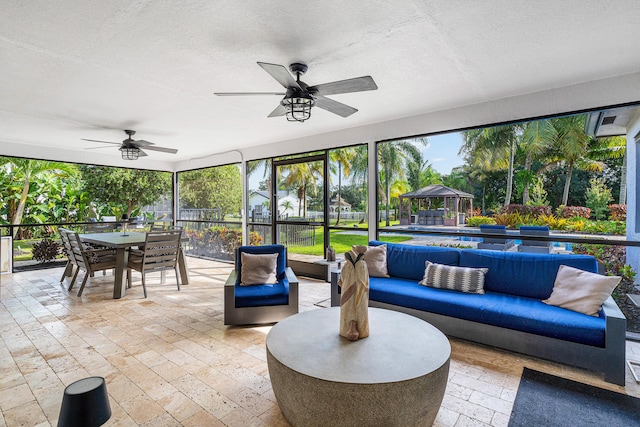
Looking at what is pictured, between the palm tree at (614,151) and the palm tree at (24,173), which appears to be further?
the palm tree at (24,173)

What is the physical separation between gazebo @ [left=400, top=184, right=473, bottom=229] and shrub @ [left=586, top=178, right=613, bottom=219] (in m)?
1.25

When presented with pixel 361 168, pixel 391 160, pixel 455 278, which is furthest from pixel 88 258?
pixel 455 278

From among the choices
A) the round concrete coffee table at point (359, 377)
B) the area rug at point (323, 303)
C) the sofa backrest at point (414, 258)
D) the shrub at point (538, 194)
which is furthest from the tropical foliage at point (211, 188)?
the round concrete coffee table at point (359, 377)

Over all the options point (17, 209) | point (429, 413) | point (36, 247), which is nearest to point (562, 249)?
point (429, 413)

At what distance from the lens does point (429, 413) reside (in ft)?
6.04

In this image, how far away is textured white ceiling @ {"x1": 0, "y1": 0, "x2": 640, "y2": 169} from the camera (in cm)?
221

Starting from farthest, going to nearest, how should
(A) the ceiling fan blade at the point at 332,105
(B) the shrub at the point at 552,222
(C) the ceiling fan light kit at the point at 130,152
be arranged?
(C) the ceiling fan light kit at the point at 130,152
(B) the shrub at the point at 552,222
(A) the ceiling fan blade at the point at 332,105

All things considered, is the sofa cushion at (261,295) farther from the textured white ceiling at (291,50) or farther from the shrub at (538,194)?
the shrub at (538,194)

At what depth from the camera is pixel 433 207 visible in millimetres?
4832

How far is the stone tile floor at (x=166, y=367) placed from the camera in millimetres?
2139

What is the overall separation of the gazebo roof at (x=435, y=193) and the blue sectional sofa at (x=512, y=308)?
3.41 ft

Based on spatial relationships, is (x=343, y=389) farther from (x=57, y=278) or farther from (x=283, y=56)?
(x=57, y=278)

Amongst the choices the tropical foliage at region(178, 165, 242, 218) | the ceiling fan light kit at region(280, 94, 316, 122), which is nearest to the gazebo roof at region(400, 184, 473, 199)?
the ceiling fan light kit at region(280, 94, 316, 122)

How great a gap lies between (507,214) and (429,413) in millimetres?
3146
